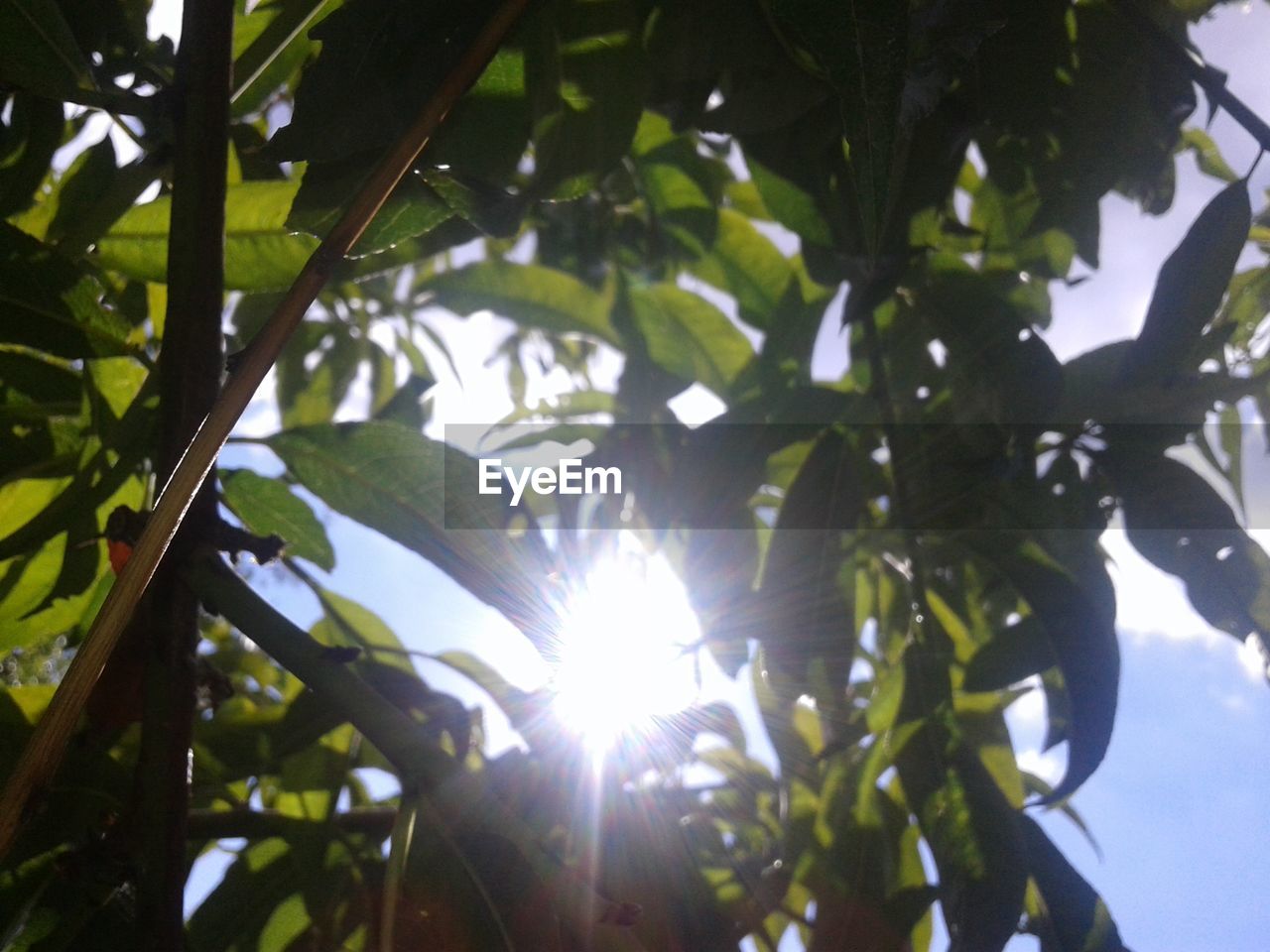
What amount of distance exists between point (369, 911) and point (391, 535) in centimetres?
24

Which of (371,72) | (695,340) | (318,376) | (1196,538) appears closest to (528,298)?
(695,340)

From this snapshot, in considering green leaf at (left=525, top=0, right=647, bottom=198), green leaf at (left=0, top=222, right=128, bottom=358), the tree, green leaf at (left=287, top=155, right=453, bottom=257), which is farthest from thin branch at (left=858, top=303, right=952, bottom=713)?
green leaf at (left=0, top=222, right=128, bottom=358)

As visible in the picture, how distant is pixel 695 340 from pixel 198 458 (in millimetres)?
704

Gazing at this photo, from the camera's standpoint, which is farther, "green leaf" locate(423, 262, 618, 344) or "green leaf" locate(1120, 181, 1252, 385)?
"green leaf" locate(423, 262, 618, 344)

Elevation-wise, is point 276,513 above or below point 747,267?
below

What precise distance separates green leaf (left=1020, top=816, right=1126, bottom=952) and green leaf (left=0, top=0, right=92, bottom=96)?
0.73m

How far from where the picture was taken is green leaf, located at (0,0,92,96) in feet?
1.61

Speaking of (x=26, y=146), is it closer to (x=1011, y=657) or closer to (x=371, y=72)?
(x=371, y=72)

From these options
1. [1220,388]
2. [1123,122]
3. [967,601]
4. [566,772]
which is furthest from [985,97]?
[566,772]

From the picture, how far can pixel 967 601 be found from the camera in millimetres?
910

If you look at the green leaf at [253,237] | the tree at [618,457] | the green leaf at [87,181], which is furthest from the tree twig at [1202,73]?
the green leaf at [87,181]

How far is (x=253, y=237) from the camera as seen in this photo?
1.98 ft

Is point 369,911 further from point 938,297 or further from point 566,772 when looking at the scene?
point 938,297

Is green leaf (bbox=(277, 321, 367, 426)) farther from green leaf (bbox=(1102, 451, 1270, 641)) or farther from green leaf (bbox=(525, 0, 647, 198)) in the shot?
green leaf (bbox=(1102, 451, 1270, 641))
